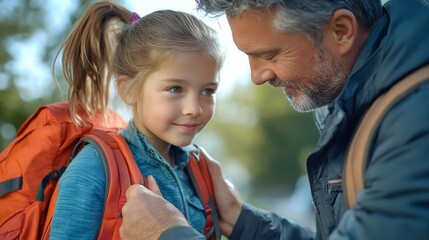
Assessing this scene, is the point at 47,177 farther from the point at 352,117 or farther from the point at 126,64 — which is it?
the point at 352,117

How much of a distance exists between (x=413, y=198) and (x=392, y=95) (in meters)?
0.36

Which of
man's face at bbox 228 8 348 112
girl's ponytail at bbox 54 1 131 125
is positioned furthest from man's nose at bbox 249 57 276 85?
girl's ponytail at bbox 54 1 131 125

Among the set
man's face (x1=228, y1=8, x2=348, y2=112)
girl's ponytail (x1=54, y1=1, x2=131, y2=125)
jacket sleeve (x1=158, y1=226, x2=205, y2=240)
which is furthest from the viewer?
girl's ponytail (x1=54, y1=1, x2=131, y2=125)

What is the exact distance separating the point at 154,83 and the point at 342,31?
0.89 m

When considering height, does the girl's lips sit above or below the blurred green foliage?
above

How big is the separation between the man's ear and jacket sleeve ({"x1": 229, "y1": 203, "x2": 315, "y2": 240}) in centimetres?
107

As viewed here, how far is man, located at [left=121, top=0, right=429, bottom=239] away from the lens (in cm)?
176

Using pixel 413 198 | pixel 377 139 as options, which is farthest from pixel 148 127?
pixel 413 198

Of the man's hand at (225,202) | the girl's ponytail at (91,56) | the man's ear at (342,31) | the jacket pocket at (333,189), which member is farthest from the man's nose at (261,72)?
the girl's ponytail at (91,56)

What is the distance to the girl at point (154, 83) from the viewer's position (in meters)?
2.73

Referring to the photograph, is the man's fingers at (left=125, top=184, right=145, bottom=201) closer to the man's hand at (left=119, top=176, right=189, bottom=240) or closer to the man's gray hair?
the man's hand at (left=119, top=176, right=189, bottom=240)

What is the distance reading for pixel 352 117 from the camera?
7.04ft

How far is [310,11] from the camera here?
7.61ft

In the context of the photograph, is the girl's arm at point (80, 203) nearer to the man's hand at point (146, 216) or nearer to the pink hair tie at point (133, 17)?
the man's hand at point (146, 216)
